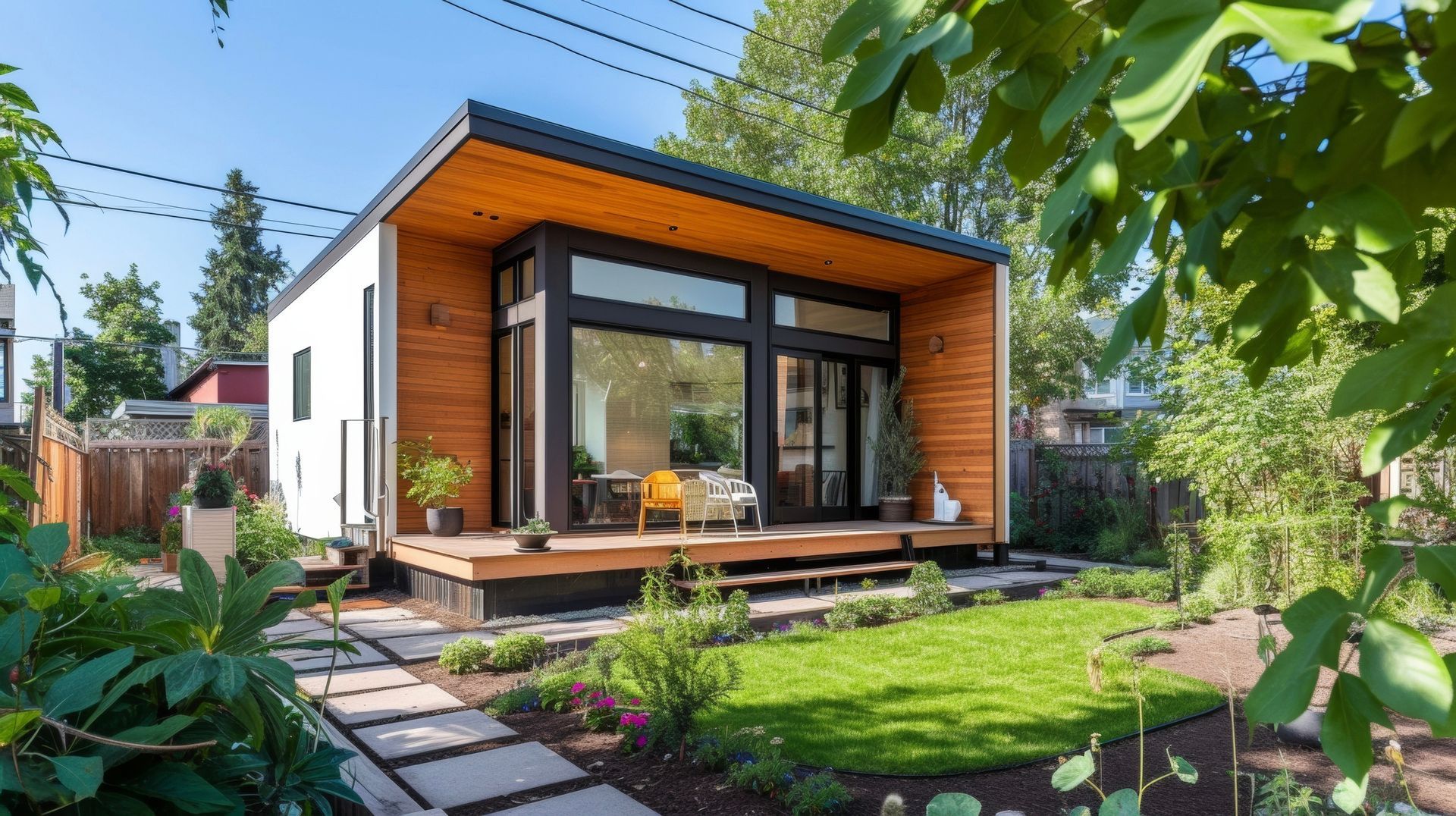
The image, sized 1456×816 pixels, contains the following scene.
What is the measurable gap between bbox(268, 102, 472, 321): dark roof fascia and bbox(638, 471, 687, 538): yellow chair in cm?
320

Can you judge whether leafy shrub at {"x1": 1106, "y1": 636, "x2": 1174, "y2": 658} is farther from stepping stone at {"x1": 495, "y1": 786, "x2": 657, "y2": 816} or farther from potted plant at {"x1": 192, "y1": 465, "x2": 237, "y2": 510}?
potted plant at {"x1": 192, "y1": 465, "x2": 237, "y2": 510}

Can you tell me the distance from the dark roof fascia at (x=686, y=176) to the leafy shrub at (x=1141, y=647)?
13.9 ft

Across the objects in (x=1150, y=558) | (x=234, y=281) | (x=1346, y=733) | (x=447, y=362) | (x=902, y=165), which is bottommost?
(x=1150, y=558)

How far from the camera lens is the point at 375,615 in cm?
616

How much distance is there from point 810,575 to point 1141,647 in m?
2.80

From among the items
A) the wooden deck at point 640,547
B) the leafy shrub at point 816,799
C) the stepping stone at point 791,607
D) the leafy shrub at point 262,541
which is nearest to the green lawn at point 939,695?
the leafy shrub at point 816,799

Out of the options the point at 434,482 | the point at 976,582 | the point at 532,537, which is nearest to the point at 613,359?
the point at 434,482

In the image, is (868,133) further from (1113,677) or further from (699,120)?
(699,120)

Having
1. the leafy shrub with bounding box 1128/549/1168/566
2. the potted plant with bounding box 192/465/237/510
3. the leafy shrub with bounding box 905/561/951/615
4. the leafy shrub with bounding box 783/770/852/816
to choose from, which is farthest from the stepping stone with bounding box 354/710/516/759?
the leafy shrub with bounding box 1128/549/1168/566

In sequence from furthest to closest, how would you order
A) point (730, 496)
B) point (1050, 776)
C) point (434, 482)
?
point (730, 496) < point (434, 482) < point (1050, 776)

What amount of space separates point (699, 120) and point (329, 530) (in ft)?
45.2

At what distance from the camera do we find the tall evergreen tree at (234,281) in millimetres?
33000

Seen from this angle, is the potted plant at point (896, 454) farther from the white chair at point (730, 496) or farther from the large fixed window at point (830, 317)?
the white chair at point (730, 496)

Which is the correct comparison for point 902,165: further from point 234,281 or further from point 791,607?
point 234,281
